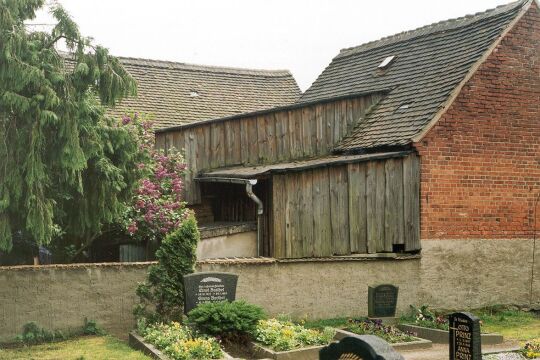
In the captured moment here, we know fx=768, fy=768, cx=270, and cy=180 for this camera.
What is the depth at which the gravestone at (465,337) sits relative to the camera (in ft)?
35.2

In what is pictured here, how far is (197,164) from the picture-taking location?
22703 millimetres

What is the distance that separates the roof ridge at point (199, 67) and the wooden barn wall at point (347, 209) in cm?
1235

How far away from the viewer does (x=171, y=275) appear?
48.1ft

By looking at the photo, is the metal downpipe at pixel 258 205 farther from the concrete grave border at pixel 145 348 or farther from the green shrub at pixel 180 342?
the concrete grave border at pixel 145 348

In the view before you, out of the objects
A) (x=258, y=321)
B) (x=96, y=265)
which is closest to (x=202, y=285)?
(x=258, y=321)

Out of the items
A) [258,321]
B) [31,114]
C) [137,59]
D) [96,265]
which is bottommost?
[258,321]

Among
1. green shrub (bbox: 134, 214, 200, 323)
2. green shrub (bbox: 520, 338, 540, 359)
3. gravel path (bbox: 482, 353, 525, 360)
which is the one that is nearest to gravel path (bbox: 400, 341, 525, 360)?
gravel path (bbox: 482, 353, 525, 360)

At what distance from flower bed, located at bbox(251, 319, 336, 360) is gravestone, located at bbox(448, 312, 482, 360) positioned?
106 inches

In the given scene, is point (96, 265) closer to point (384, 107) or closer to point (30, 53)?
point (30, 53)

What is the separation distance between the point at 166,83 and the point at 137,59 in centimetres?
165

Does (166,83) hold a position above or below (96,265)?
above

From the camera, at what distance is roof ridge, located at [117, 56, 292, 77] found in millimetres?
28750

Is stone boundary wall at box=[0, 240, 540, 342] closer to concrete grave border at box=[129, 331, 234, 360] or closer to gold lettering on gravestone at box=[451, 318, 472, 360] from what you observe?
concrete grave border at box=[129, 331, 234, 360]

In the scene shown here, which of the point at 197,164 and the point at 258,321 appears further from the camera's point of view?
the point at 197,164
